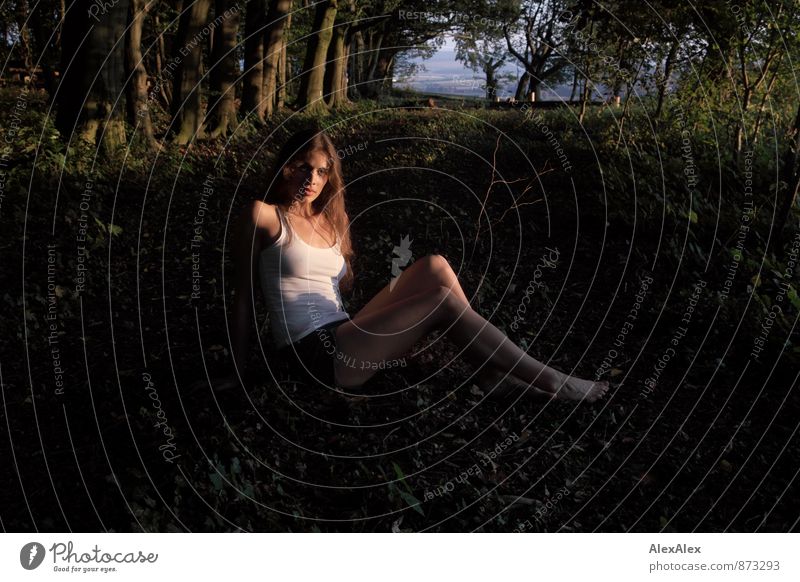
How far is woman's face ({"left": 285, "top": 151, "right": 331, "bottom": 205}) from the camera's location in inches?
158

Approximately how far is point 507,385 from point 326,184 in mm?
1558

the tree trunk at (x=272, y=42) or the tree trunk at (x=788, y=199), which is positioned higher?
the tree trunk at (x=272, y=42)

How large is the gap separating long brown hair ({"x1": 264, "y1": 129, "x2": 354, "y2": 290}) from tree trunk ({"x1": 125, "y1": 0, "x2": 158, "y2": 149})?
5.02 metres

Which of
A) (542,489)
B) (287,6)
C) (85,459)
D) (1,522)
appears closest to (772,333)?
(542,489)

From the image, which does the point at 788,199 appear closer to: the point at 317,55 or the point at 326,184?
the point at 326,184

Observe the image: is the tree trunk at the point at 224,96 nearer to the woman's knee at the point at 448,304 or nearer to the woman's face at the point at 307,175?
the woman's face at the point at 307,175

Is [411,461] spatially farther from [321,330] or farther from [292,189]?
[292,189]

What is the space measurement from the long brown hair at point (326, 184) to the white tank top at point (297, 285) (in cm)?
11

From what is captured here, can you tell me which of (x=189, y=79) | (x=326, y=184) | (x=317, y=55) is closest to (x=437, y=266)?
(x=326, y=184)

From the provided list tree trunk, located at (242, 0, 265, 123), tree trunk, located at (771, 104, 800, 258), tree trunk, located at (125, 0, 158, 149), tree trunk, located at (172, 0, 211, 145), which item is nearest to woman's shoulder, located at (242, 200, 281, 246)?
tree trunk, located at (771, 104, 800, 258)

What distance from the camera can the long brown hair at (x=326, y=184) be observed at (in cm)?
395

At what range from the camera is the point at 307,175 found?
407cm

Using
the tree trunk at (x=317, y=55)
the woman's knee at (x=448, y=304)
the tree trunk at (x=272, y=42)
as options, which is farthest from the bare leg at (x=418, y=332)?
the tree trunk at (x=317, y=55)

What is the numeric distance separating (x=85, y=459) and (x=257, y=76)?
9317mm
